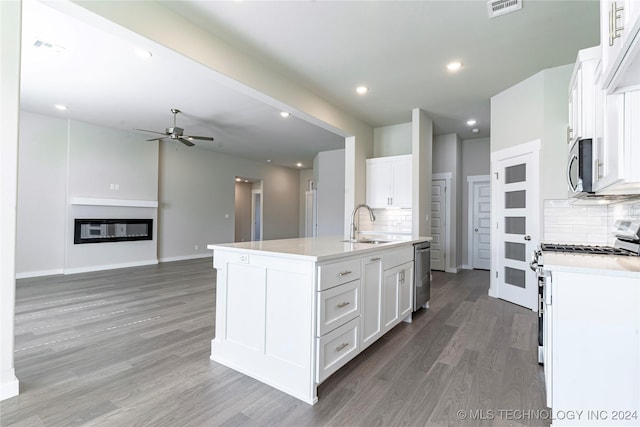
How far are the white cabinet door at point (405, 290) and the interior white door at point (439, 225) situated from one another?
325 centimetres

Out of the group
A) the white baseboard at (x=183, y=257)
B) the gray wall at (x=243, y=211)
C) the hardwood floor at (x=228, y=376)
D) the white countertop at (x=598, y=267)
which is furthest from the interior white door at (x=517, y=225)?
the gray wall at (x=243, y=211)

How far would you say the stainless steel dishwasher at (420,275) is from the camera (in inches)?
132

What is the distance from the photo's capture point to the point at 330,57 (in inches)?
124

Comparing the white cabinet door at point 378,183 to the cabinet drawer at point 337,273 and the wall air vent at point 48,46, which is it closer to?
the cabinet drawer at point 337,273

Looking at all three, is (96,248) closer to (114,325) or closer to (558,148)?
(114,325)

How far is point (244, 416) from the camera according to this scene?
169 cm

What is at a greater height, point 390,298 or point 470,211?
point 470,211

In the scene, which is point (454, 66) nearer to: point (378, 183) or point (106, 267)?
point (378, 183)

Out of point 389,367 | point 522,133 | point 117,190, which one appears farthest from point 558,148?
point 117,190

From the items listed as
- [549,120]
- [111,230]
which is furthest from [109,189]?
[549,120]

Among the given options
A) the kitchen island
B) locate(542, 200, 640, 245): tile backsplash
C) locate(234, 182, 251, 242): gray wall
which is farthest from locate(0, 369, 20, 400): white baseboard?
locate(234, 182, 251, 242): gray wall

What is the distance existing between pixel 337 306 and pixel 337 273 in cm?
23

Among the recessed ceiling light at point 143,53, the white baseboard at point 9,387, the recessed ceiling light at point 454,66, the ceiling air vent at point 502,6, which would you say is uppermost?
the recessed ceiling light at point 454,66

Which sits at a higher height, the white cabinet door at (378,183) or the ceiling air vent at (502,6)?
the ceiling air vent at (502,6)
